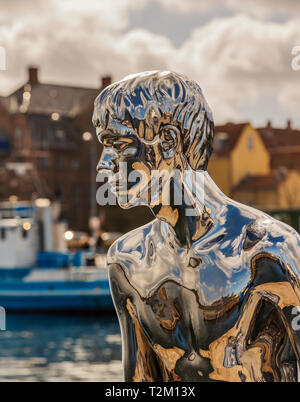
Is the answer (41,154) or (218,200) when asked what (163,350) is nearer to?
(218,200)

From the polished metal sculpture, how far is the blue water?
46.7 feet

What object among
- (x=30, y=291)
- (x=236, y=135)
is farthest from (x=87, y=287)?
(x=236, y=135)

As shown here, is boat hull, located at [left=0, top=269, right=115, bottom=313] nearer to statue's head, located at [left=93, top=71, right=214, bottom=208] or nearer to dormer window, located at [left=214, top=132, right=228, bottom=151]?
dormer window, located at [left=214, top=132, right=228, bottom=151]

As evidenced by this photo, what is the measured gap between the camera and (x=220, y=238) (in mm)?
1729

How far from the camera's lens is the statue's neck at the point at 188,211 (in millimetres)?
1729

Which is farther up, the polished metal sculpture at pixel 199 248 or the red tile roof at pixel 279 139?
the red tile roof at pixel 279 139

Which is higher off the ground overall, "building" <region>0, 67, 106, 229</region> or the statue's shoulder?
"building" <region>0, 67, 106, 229</region>

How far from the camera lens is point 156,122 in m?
1.72

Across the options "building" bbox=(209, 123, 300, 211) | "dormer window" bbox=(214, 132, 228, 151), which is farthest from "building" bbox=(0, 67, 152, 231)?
"building" bbox=(209, 123, 300, 211)

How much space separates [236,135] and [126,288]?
47.8 meters

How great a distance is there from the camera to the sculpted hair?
1717 mm

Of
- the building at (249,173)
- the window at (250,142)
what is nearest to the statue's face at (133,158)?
the building at (249,173)

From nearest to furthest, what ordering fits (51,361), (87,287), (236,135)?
(51,361) → (87,287) → (236,135)

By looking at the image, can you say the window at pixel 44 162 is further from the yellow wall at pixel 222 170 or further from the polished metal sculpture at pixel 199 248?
the polished metal sculpture at pixel 199 248
